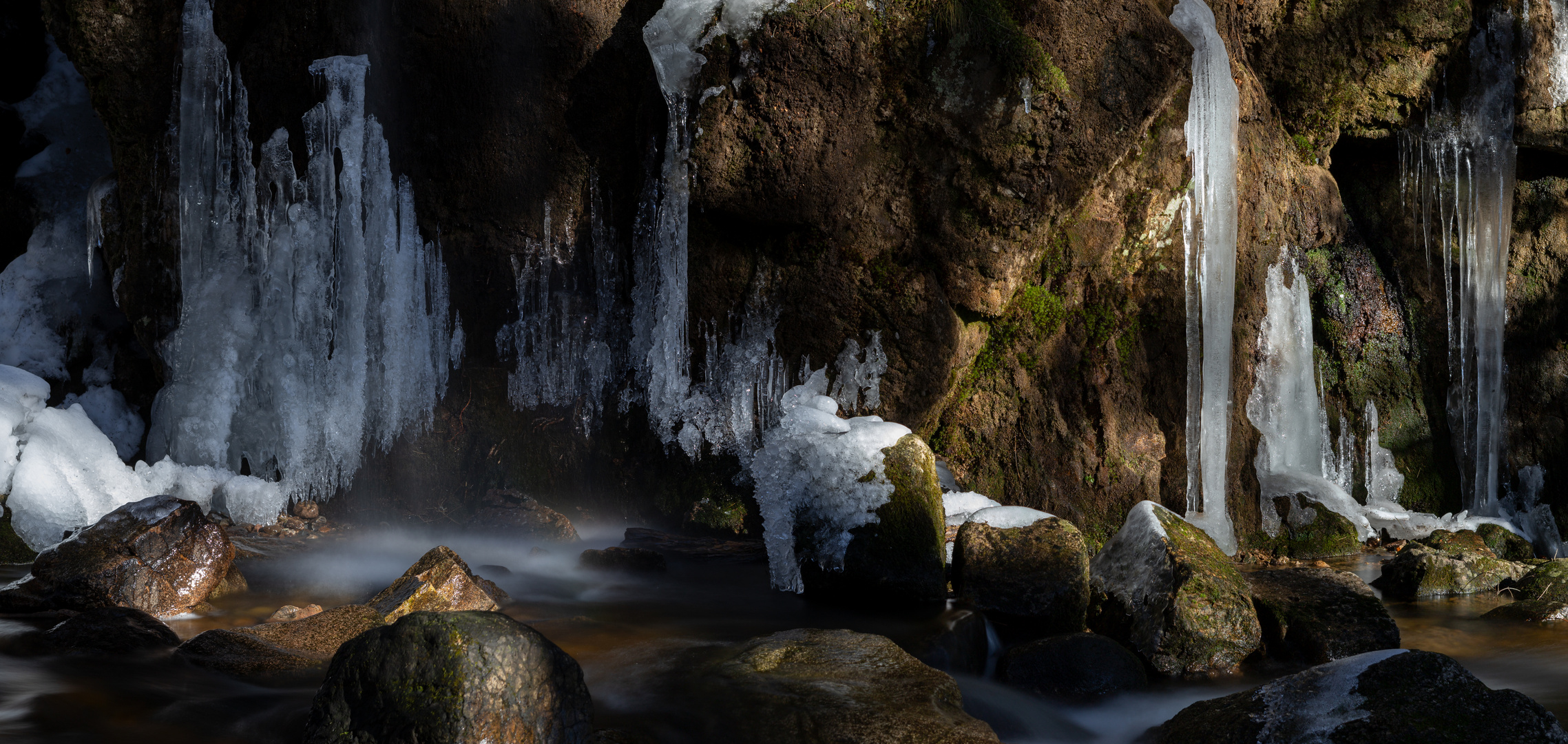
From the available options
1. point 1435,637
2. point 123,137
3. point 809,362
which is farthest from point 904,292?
point 123,137

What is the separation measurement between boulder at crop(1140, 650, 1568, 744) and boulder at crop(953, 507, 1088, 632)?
1775 millimetres

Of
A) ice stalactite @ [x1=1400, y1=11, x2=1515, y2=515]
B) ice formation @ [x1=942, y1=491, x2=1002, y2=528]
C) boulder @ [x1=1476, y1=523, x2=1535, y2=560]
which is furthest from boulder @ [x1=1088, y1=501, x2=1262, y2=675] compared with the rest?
ice stalactite @ [x1=1400, y1=11, x2=1515, y2=515]

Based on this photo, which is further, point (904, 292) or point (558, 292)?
point (558, 292)

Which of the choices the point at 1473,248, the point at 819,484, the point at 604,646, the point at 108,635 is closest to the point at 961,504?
the point at 819,484

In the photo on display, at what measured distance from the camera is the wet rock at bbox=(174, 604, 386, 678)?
3.67 m

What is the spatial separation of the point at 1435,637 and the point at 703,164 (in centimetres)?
500

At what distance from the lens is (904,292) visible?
6355 millimetres

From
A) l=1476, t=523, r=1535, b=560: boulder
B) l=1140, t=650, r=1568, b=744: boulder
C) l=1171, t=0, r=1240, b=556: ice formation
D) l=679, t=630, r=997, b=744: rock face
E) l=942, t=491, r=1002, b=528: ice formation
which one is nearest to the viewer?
l=1140, t=650, r=1568, b=744: boulder

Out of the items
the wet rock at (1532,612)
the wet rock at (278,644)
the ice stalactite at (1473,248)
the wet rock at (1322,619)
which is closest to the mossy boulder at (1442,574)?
the wet rock at (1532,612)

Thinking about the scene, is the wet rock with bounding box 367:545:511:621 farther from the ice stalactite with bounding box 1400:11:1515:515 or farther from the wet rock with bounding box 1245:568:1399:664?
the ice stalactite with bounding box 1400:11:1515:515

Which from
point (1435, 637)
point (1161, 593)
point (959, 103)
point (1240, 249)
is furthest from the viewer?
point (1240, 249)

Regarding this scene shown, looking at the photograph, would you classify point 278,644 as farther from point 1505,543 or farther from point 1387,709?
point 1505,543

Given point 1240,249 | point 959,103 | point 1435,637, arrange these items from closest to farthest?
point 1435,637 < point 959,103 < point 1240,249

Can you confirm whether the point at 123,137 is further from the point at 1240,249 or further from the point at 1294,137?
the point at 1294,137
